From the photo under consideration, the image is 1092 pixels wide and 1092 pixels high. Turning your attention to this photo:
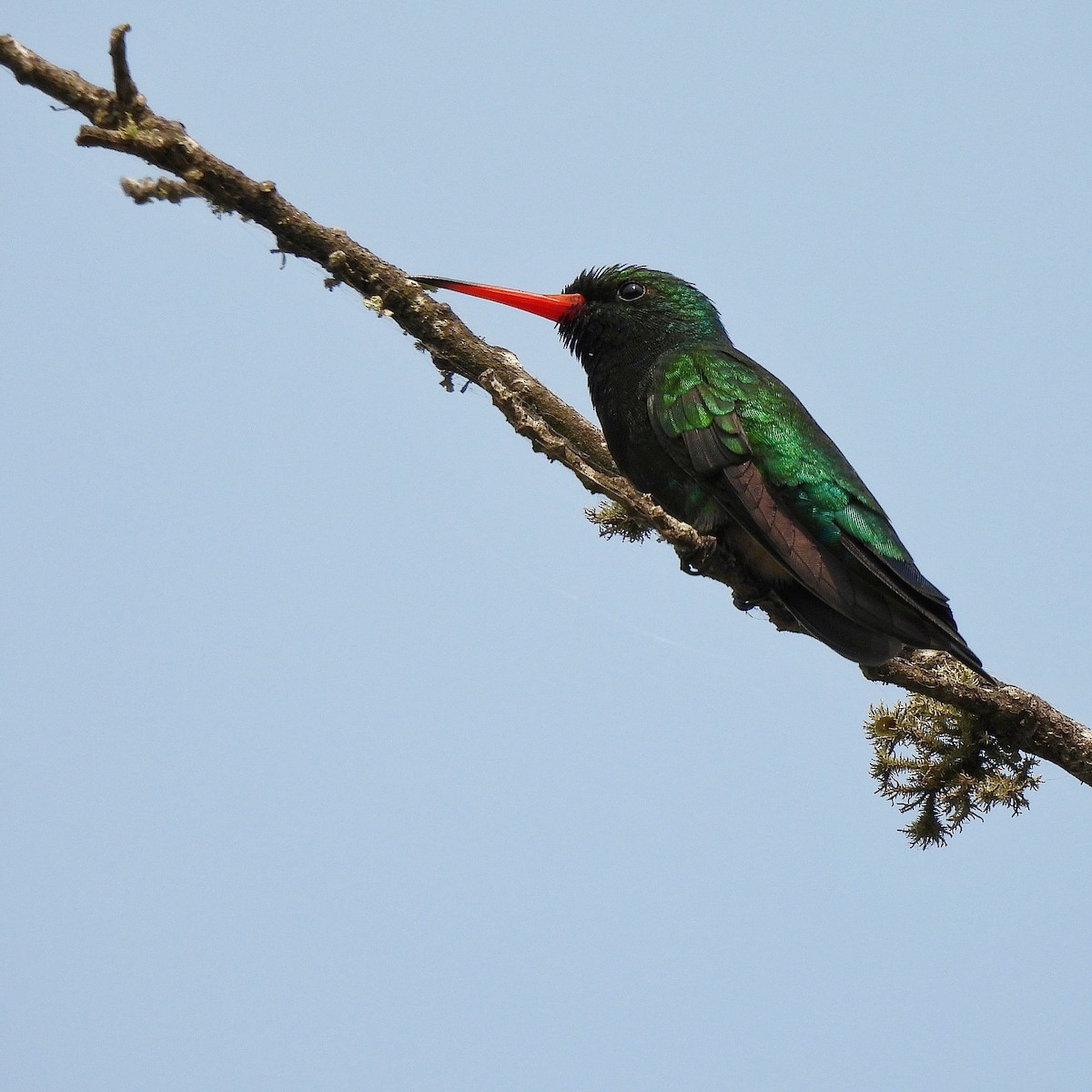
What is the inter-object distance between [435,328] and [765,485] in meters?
1.61

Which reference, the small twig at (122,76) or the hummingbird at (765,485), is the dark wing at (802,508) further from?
the small twig at (122,76)

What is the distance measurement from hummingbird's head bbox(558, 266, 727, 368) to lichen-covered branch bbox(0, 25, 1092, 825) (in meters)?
0.80

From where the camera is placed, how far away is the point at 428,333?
4.99m

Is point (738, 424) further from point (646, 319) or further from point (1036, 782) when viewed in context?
point (1036, 782)

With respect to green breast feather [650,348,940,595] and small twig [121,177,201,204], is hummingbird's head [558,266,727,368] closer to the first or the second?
green breast feather [650,348,940,595]

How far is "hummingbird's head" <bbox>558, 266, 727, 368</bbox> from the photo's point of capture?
20.4ft

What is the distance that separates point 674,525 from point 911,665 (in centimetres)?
126

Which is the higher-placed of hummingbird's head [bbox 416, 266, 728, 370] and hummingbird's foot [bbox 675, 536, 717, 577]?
hummingbird's head [bbox 416, 266, 728, 370]

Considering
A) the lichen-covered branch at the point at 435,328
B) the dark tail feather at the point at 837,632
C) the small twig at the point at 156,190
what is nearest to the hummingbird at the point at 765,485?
the dark tail feather at the point at 837,632

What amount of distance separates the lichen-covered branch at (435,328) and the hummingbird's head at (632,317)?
0.80m

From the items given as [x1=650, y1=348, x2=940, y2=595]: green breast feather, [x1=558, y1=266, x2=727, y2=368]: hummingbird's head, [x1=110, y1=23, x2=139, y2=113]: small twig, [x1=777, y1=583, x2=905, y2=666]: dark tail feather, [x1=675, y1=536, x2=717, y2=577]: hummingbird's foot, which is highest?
[x1=558, y1=266, x2=727, y2=368]: hummingbird's head

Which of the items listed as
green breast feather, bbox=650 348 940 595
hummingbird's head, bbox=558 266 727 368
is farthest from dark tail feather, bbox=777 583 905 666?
hummingbird's head, bbox=558 266 727 368

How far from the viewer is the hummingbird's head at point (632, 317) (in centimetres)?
621

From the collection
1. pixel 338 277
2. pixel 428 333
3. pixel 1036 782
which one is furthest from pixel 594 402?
pixel 1036 782
